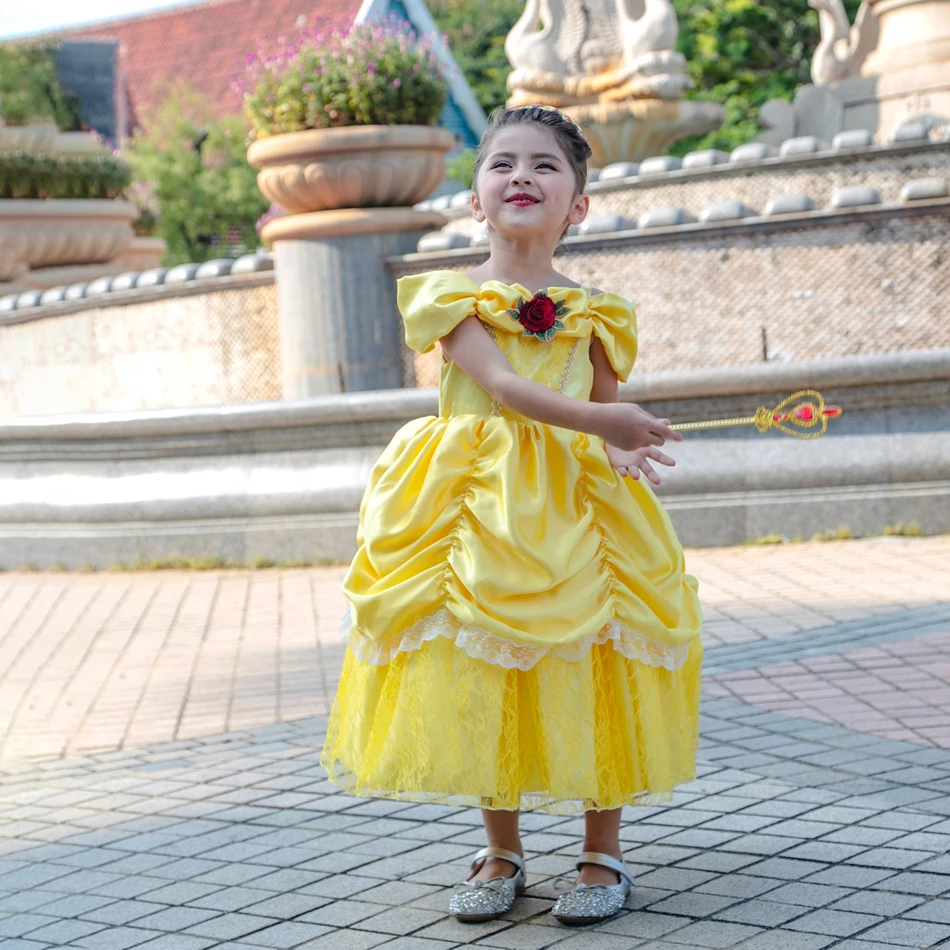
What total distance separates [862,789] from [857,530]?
12.7ft

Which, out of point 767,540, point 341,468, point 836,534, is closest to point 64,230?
point 341,468

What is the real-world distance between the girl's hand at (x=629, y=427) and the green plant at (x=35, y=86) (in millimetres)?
18494

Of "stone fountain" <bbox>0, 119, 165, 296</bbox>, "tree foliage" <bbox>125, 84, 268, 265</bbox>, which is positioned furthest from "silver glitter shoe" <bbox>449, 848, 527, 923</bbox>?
"tree foliage" <bbox>125, 84, 268, 265</bbox>

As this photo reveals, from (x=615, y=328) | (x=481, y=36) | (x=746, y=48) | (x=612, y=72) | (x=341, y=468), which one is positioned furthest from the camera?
(x=481, y=36)

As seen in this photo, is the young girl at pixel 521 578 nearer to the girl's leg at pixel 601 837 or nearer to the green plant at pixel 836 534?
the girl's leg at pixel 601 837

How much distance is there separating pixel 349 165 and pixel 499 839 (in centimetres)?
662

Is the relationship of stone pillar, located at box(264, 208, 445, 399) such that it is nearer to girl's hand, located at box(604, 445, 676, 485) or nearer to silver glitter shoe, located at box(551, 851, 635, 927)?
girl's hand, located at box(604, 445, 676, 485)

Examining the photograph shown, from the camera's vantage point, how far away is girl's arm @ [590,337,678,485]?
304 cm

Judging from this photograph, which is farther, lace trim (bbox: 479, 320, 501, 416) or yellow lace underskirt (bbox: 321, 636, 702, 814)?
lace trim (bbox: 479, 320, 501, 416)

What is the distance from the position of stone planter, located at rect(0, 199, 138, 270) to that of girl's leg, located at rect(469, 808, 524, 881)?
12.5 m

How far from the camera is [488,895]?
312 cm

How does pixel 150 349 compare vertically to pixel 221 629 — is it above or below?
above

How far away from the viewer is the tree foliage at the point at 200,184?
23.8 m

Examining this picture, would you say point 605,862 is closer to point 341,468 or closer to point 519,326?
point 519,326
